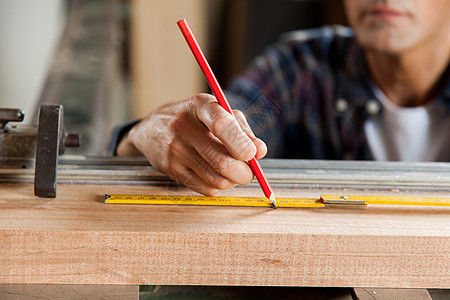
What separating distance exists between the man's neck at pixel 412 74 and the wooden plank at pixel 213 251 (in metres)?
0.94

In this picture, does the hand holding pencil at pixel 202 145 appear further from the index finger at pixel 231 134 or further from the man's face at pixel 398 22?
the man's face at pixel 398 22

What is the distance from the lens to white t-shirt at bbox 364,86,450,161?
1.43 metres

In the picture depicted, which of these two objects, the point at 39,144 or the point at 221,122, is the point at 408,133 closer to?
the point at 221,122

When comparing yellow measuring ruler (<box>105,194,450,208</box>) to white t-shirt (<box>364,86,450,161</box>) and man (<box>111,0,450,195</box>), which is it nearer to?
man (<box>111,0,450,195</box>)

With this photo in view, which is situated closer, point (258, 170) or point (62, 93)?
point (258, 170)

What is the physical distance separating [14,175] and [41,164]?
0.10m

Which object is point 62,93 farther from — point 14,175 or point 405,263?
point 405,263

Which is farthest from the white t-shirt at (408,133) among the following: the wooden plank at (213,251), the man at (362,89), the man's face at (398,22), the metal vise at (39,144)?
the metal vise at (39,144)

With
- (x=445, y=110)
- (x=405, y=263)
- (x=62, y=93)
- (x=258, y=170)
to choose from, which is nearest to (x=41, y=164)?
(x=258, y=170)

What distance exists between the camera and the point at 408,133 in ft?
4.72

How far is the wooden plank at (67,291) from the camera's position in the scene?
22.4 inches

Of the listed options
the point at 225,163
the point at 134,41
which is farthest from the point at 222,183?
the point at 134,41

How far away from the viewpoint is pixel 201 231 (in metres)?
0.58

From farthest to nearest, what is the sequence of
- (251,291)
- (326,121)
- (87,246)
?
(326,121)
(251,291)
(87,246)
